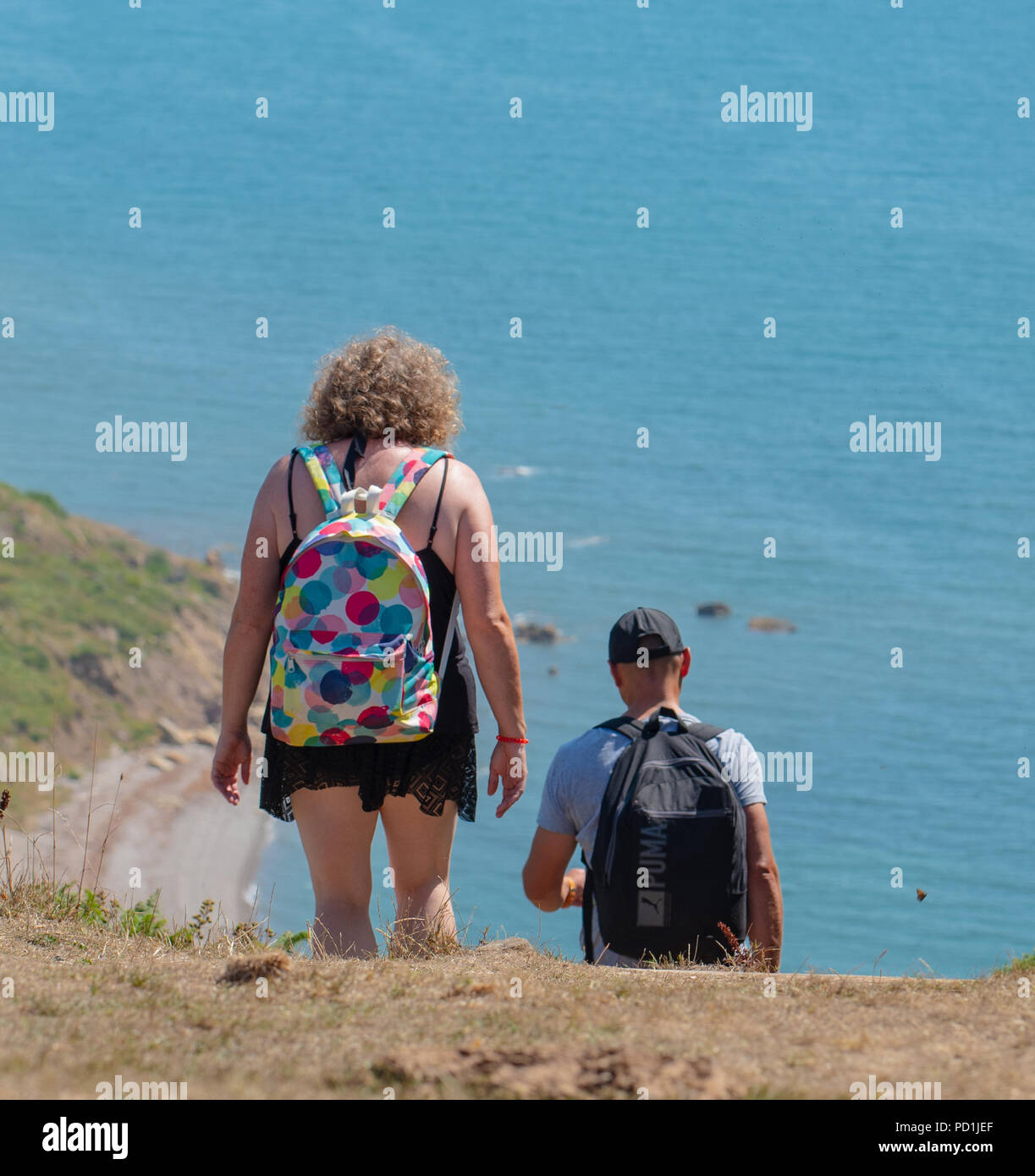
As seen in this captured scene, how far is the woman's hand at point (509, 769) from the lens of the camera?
3.60 meters

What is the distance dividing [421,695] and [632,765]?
0.58 metres

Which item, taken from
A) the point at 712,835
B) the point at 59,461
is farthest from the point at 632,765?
the point at 59,461

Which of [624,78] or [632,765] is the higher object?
[624,78]

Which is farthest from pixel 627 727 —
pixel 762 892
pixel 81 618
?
pixel 81 618

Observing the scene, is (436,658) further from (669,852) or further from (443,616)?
(669,852)

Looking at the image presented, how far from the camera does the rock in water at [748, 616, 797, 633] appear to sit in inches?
4112

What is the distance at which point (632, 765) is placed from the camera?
3.53m

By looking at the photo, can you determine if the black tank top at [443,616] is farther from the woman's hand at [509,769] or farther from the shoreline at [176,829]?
the shoreline at [176,829]

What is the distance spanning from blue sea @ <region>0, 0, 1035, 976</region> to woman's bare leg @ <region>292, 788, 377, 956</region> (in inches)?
3837

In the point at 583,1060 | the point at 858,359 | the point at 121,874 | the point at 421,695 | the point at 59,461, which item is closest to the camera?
the point at 583,1060

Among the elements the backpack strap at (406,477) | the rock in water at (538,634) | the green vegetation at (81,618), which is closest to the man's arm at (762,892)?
the backpack strap at (406,477)

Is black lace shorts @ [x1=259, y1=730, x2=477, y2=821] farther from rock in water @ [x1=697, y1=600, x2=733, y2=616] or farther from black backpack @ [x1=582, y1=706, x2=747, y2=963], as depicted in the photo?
rock in water @ [x1=697, y1=600, x2=733, y2=616]

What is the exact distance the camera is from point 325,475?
351cm

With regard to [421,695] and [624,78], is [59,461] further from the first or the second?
[421,695]
